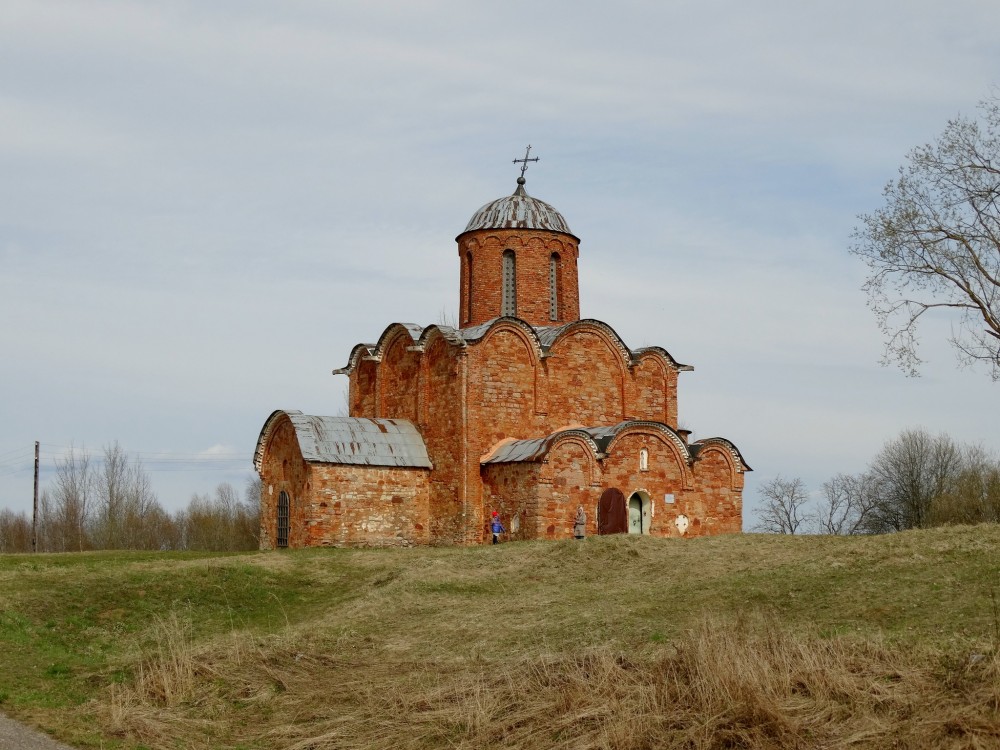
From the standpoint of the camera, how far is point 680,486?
27.9 meters

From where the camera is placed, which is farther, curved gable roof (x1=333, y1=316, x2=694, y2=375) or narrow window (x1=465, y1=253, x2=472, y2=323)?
narrow window (x1=465, y1=253, x2=472, y2=323)

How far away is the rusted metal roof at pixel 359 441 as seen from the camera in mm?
27359

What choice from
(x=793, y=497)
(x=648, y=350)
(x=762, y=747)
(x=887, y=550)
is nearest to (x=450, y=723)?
(x=762, y=747)

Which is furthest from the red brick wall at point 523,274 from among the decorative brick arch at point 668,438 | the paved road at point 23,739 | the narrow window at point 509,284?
the paved road at point 23,739

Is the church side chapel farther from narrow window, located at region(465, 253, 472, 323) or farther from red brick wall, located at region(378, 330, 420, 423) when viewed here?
narrow window, located at region(465, 253, 472, 323)

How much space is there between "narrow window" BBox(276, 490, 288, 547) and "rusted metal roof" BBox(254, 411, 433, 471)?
1983 mm

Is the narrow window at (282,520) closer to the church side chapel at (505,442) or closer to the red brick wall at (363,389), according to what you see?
the church side chapel at (505,442)

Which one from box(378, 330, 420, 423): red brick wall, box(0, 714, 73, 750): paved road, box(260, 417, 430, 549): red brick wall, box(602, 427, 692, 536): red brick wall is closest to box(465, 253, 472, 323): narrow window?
box(378, 330, 420, 423): red brick wall

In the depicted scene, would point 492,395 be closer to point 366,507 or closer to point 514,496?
point 514,496

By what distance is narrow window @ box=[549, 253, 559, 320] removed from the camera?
103ft

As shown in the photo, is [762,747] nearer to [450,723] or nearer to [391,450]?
[450,723]

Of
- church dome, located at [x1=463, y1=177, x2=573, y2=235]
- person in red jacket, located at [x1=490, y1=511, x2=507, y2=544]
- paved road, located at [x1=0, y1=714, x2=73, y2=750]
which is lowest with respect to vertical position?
paved road, located at [x1=0, y1=714, x2=73, y2=750]

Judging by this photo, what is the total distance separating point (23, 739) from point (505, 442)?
17933 mm

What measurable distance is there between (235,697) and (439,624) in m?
3.72
